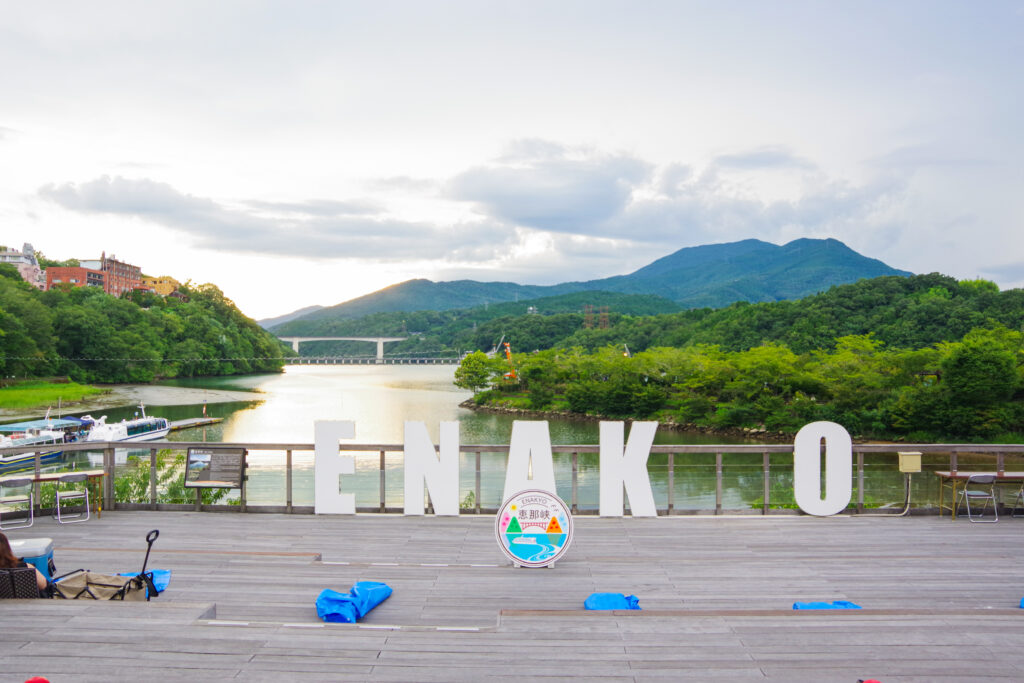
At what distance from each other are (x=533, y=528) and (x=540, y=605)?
118cm

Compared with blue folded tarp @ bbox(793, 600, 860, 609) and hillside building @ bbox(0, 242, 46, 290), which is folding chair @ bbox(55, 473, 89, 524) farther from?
hillside building @ bbox(0, 242, 46, 290)

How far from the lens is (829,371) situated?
153 feet

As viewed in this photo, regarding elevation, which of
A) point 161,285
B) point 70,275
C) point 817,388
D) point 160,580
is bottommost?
point 817,388

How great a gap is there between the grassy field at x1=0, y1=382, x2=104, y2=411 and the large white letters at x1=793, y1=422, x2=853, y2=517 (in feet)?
198

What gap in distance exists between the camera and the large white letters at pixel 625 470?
27.2ft

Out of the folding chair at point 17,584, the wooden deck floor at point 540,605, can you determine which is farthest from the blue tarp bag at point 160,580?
the folding chair at point 17,584

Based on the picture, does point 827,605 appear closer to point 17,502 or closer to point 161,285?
point 17,502

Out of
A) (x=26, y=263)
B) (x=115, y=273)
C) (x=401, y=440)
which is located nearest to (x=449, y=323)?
(x=115, y=273)

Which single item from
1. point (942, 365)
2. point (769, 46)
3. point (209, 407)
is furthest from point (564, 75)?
point (209, 407)

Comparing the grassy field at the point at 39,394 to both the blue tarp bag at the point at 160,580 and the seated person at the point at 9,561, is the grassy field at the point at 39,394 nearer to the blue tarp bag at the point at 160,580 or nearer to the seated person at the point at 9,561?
the blue tarp bag at the point at 160,580

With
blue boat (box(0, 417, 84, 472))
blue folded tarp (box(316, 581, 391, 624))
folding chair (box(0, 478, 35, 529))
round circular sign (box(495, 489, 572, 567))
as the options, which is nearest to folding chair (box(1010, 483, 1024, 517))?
round circular sign (box(495, 489, 572, 567))

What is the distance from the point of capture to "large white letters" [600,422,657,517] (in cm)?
830

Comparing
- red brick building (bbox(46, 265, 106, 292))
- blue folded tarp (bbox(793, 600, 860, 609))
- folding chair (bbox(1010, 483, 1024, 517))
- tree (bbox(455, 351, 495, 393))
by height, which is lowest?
tree (bbox(455, 351, 495, 393))

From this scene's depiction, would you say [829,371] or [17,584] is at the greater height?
[17,584]
